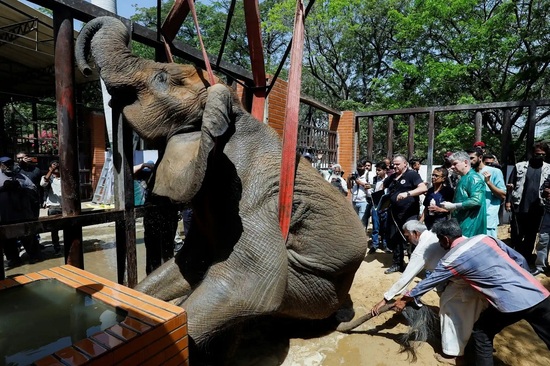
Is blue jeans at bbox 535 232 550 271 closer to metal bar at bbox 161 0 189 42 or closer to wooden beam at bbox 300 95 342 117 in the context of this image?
wooden beam at bbox 300 95 342 117

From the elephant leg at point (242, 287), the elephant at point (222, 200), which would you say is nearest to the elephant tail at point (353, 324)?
the elephant at point (222, 200)

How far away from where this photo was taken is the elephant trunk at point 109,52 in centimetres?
221

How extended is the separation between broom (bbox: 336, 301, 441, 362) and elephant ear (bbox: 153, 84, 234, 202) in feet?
6.95

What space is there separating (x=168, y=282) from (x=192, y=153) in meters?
1.19

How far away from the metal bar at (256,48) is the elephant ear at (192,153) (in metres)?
0.80

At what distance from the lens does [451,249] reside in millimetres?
2822

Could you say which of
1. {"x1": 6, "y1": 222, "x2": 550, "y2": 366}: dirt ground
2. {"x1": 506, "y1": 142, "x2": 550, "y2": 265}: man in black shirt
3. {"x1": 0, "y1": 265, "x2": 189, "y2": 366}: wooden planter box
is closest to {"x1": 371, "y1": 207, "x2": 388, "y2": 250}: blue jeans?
{"x1": 506, "y1": 142, "x2": 550, "y2": 265}: man in black shirt

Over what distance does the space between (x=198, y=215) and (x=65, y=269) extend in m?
0.83

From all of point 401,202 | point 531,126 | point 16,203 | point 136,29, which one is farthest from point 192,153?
point 531,126

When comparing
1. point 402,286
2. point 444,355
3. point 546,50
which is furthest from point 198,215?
point 546,50

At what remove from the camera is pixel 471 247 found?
2713mm

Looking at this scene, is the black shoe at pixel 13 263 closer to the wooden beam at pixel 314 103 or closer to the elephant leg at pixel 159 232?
the elephant leg at pixel 159 232

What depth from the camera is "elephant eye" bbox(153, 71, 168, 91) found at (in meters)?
2.28

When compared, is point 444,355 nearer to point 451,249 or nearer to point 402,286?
point 402,286
